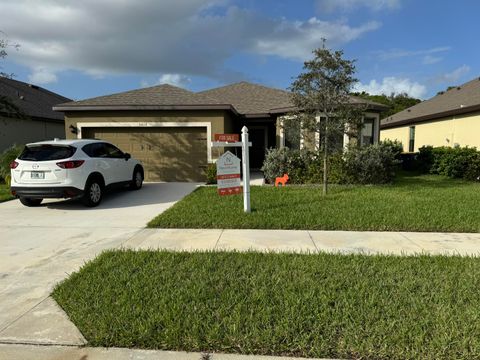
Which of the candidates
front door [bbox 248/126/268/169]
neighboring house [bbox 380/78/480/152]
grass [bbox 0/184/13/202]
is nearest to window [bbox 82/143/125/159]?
grass [bbox 0/184/13/202]

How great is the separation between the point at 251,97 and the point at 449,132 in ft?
34.6

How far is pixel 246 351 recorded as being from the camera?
2.79 m

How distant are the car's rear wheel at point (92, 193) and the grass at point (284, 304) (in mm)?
4190

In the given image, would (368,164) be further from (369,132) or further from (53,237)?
(53,237)

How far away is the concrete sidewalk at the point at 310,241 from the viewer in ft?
17.2

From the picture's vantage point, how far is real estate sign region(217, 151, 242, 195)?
24.7 ft

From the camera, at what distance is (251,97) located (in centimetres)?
1852

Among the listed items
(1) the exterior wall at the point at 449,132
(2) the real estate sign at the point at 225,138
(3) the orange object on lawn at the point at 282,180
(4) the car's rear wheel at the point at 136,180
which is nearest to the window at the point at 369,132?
(3) the orange object on lawn at the point at 282,180

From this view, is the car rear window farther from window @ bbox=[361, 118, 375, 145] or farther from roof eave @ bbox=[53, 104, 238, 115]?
window @ bbox=[361, 118, 375, 145]

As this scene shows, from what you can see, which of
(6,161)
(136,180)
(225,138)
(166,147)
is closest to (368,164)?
(225,138)

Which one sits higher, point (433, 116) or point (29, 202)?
point (433, 116)

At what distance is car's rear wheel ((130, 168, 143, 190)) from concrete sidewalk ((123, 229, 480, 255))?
197 inches

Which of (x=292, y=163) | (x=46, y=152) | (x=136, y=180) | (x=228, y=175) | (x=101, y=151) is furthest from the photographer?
(x=292, y=163)

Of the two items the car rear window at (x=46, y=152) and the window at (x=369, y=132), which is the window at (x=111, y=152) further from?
the window at (x=369, y=132)
